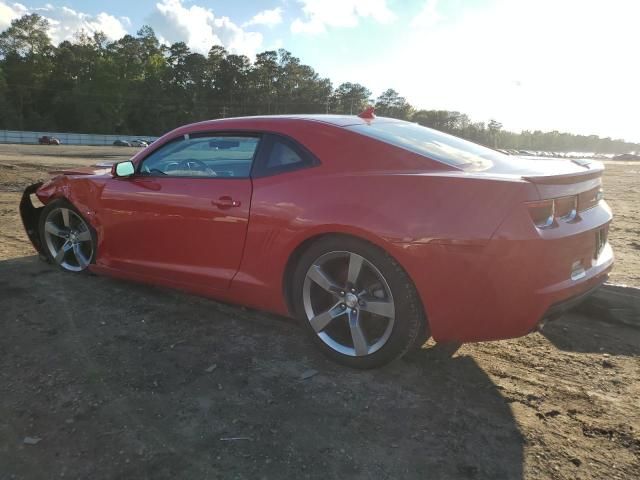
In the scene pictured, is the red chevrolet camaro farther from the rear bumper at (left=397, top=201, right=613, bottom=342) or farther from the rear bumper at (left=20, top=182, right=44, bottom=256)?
the rear bumper at (left=20, top=182, right=44, bottom=256)

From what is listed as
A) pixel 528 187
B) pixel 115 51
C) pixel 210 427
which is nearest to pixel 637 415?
pixel 528 187

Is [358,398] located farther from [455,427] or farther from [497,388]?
[497,388]

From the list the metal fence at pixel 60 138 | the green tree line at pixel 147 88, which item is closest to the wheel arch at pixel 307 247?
the metal fence at pixel 60 138

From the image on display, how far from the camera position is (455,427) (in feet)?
7.88

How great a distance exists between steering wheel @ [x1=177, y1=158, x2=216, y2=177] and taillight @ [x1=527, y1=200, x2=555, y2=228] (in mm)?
2127

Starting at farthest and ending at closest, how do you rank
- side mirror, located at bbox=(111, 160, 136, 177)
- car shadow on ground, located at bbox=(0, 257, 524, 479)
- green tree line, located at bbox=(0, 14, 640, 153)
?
green tree line, located at bbox=(0, 14, 640, 153) < side mirror, located at bbox=(111, 160, 136, 177) < car shadow on ground, located at bbox=(0, 257, 524, 479)

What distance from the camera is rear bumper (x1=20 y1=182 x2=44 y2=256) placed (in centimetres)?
488

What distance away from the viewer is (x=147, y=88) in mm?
97438

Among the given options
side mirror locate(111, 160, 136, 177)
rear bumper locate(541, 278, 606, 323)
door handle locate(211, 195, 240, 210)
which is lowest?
rear bumper locate(541, 278, 606, 323)

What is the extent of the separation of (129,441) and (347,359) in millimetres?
1247

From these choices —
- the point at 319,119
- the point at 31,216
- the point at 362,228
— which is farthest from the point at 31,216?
the point at 362,228

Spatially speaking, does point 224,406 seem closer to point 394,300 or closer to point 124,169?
point 394,300

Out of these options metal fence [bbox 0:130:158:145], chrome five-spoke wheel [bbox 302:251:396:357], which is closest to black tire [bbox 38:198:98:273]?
chrome five-spoke wheel [bbox 302:251:396:357]

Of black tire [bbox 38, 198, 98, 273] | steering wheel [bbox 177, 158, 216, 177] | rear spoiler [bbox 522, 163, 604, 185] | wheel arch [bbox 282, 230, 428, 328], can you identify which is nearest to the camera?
rear spoiler [bbox 522, 163, 604, 185]
